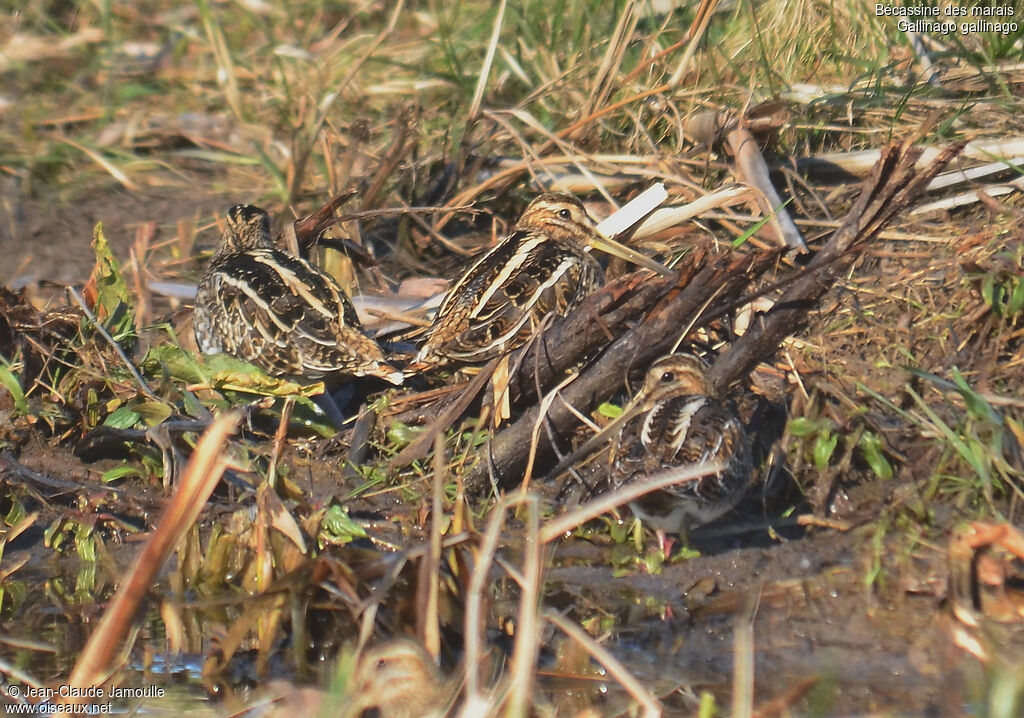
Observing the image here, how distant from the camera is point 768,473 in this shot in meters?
4.62

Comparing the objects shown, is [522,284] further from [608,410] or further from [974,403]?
[974,403]

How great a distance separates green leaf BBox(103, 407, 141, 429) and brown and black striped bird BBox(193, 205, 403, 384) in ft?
1.59

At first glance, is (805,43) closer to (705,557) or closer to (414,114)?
(414,114)

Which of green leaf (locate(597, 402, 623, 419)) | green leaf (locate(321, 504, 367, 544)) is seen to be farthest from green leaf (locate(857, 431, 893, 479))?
green leaf (locate(321, 504, 367, 544))

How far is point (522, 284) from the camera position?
5152mm

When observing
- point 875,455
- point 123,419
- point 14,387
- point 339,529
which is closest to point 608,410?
point 875,455

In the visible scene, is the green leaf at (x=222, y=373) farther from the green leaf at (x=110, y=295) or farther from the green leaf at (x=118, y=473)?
the green leaf at (x=118, y=473)

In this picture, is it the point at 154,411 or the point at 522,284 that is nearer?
the point at 154,411

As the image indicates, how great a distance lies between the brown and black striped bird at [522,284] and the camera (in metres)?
5.00

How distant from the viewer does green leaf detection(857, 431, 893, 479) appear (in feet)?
15.0

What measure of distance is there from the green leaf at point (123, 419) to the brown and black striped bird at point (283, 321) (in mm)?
485

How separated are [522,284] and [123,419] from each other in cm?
167

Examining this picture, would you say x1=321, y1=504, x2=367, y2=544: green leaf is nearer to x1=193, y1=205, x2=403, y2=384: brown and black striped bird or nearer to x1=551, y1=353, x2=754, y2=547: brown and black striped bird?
x1=193, y1=205, x2=403, y2=384: brown and black striped bird

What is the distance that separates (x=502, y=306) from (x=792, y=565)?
155cm
